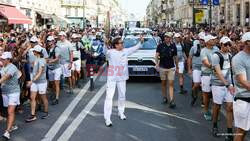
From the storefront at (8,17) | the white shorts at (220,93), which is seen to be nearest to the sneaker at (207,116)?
the white shorts at (220,93)

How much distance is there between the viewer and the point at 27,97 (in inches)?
430

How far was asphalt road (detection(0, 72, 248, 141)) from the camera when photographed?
7621 mm

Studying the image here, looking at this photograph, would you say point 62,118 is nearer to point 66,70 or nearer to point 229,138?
point 66,70

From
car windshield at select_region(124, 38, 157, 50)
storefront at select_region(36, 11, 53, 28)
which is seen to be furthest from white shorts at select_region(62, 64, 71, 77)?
storefront at select_region(36, 11, 53, 28)

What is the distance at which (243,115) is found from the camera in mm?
5547

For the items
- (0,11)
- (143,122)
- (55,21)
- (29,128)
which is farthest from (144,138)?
(55,21)

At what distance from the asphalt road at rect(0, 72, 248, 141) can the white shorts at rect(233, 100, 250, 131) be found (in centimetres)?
177

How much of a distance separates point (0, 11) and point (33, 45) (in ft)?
65.5

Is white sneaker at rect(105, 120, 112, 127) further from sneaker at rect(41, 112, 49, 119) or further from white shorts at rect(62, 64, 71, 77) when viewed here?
white shorts at rect(62, 64, 71, 77)

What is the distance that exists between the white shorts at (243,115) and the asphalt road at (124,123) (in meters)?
1.77

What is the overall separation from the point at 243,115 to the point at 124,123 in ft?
11.6

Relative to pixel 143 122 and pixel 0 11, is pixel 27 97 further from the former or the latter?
pixel 0 11

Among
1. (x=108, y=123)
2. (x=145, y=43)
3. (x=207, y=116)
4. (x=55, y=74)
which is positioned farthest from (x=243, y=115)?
(x=145, y=43)

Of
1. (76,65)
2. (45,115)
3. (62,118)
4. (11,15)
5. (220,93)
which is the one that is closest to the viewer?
(220,93)
